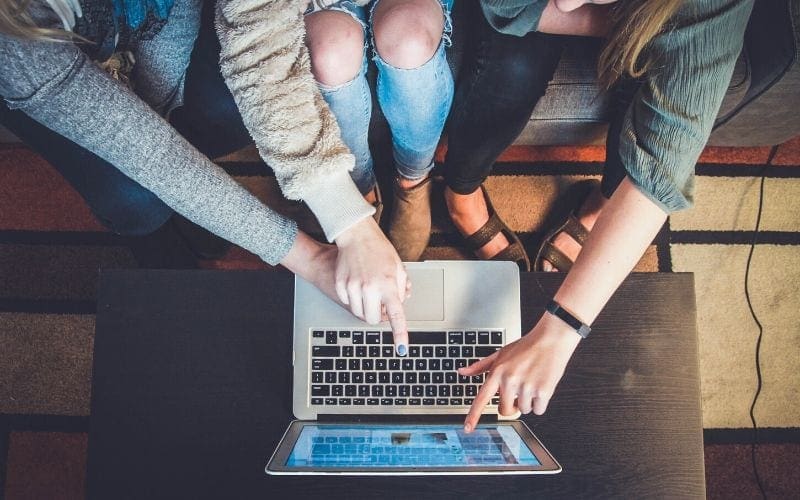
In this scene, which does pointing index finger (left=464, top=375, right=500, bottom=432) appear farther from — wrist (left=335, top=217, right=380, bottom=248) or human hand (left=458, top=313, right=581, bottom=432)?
wrist (left=335, top=217, right=380, bottom=248)

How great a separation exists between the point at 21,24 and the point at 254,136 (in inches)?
11.7

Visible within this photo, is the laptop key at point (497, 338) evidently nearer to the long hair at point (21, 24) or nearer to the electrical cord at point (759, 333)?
the long hair at point (21, 24)

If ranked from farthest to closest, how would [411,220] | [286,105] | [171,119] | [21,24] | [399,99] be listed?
[411,220], [171,119], [399,99], [286,105], [21,24]

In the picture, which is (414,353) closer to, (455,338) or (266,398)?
(455,338)

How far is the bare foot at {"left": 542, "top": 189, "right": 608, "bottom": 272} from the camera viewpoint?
4.12 feet

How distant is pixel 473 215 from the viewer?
1251 millimetres

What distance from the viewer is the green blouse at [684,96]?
0.74 metres

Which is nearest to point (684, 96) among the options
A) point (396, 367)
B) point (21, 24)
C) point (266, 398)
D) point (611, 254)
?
point (611, 254)

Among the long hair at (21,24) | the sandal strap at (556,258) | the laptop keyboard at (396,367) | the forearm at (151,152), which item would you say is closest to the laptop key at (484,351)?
the laptop keyboard at (396,367)

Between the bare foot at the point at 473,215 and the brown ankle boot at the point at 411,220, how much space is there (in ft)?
0.20

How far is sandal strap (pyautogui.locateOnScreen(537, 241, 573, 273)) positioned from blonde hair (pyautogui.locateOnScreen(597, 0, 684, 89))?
0.45 m

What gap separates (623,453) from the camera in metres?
0.77

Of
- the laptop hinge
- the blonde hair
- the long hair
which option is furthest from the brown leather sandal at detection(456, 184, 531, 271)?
the long hair

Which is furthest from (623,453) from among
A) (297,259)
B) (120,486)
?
(120,486)
